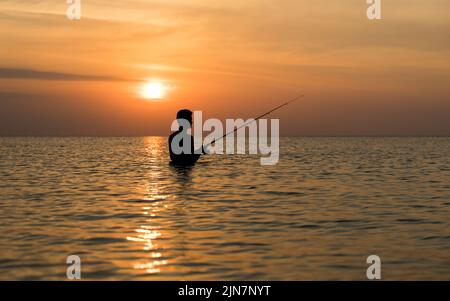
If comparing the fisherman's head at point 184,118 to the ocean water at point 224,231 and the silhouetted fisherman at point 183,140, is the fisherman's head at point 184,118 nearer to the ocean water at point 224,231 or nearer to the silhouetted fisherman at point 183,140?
the silhouetted fisherman at point 183,140

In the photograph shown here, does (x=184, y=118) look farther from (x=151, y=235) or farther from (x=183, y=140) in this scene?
(x=151, y=235)

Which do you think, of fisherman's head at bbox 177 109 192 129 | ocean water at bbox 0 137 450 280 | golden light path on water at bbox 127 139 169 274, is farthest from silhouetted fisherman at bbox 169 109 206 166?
golden light path on water at bbox 127 139 169 274

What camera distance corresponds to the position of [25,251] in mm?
8742

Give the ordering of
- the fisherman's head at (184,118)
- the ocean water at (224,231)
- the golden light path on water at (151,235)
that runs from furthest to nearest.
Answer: the fisherman's head at (184,118)
the golden light path on water at (151,235)
the ocean water at (224,231)

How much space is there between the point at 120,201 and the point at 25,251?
19.9ft

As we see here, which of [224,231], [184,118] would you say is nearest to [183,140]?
[184,118]

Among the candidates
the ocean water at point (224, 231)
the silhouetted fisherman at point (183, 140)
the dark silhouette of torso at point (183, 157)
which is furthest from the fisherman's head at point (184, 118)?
the ocean water at point (224, 231)

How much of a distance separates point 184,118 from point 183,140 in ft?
3.34

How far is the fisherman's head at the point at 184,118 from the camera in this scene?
2314 centimetres

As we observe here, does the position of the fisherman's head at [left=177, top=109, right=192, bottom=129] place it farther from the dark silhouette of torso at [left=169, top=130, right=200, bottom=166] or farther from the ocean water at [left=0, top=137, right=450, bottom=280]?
the ocean water at [left=0, top=137, right=450, bottom=280]

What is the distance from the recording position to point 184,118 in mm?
23219
